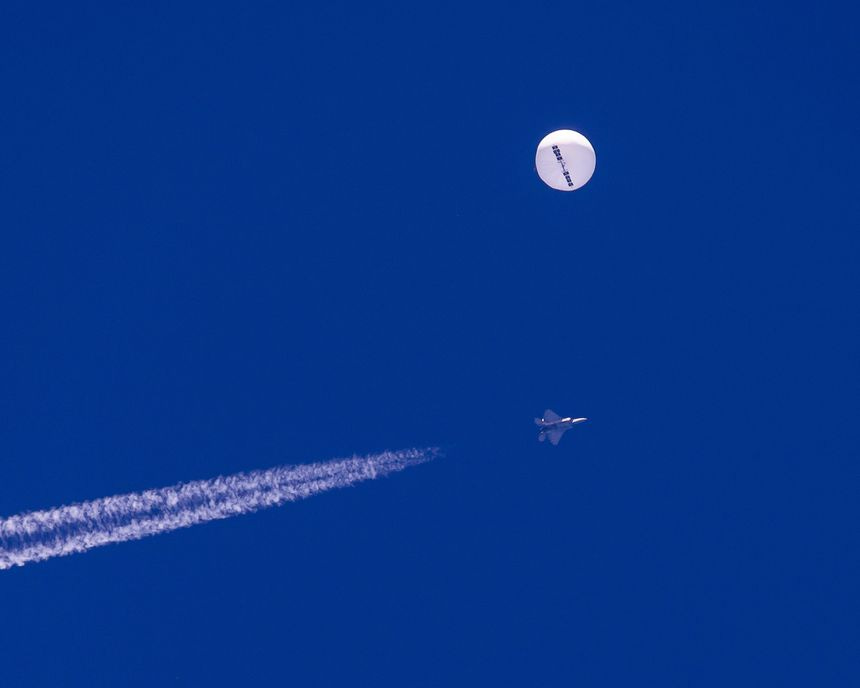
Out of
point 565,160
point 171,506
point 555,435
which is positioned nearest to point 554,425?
point 555,435

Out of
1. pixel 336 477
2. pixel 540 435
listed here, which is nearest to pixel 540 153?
pixel 540 435

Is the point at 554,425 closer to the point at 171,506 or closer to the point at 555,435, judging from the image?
the point at 555,435

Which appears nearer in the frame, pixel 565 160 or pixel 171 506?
pixel 171 506

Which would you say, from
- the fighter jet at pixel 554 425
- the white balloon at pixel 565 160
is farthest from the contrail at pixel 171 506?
the white balloon at pixel 565 160

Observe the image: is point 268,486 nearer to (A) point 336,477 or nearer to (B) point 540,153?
(A) point 336,477

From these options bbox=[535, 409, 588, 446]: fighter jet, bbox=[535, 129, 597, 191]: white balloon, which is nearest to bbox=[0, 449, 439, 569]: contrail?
bbox=[535, 409, 588, 446]: fighter jet
